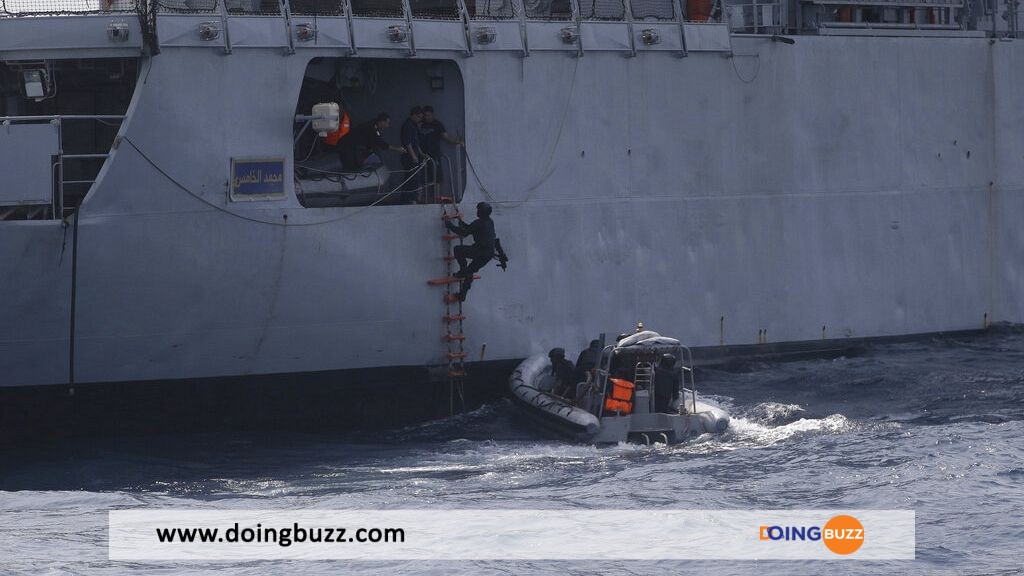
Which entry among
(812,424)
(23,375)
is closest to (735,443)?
(812,424)

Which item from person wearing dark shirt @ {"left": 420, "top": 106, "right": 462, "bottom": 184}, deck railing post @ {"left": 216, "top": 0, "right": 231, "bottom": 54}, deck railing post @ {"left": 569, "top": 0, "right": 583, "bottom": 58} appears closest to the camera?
deck railing post @ {"left": 216, "top": 0, "right": 231, "bottom": 54}

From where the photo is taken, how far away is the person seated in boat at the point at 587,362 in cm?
1689

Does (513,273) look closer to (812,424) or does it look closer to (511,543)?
(812,424)

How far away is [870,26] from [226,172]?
33.8ft

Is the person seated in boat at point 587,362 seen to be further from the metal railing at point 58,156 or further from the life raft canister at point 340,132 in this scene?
the metal railing at point 58,156

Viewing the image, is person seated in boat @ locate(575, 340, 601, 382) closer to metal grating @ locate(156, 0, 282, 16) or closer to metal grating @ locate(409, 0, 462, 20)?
metal grating @ locate(409, 0, 462, 20)

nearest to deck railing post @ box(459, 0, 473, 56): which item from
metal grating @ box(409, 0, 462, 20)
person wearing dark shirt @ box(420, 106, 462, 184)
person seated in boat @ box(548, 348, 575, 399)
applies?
metal grating @ box(409, 0, 462, 20)

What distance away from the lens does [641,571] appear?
424 inches

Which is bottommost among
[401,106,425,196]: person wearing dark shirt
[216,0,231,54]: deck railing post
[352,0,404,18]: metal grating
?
[401,106,425,196]: person wearing dark shirt

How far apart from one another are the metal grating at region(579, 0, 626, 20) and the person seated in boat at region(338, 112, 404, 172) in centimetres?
315

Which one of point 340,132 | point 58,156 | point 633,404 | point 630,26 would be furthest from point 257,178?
point 630,26

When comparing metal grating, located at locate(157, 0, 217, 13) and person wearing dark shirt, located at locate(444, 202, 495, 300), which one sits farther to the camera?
person wearing dark shirt, located at locate(444, 202, 495, 300)

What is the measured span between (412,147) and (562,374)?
3.42 m

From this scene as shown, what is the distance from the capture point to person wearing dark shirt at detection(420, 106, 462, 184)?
701 inches
